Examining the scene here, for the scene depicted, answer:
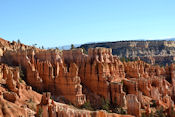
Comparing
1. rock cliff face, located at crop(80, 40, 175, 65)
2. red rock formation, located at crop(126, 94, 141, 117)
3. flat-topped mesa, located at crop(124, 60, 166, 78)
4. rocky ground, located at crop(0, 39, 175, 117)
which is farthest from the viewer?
rock cliff face, located at crop(80, 40, 175, 65)

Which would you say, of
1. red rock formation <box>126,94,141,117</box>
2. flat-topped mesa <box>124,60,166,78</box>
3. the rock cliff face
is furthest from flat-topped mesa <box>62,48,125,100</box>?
the rock cliff face

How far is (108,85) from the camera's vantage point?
4434 cm

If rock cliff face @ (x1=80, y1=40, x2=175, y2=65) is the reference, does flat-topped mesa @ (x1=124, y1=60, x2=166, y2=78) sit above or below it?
below

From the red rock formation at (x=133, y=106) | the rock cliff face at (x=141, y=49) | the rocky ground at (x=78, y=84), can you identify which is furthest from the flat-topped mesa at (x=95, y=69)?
the rock cliff face at (x=141, y=49)

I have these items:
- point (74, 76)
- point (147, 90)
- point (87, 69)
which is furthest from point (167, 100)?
point (74, 76)

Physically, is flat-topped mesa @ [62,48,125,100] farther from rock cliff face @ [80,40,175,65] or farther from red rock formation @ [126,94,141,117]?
rock cliff face @ [80,40,175,65]

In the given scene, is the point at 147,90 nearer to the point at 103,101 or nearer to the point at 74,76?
the point at 103,101

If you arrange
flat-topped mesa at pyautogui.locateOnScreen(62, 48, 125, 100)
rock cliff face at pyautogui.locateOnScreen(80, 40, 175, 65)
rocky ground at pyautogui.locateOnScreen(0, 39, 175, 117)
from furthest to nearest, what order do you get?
rock cliff face at pyautogui.locateOnScreen(80, 40, 175, 65) < flat-topped mesa at pyautogui.locateOnScreen(62, 48, 125, 100) < rocky ground at pyautogui.locateOnScreen(0, 39, 175, 117)

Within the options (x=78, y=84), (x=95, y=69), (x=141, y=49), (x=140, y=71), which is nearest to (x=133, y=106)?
(x=78, y=84)

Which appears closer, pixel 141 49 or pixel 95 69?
pixel 95 69

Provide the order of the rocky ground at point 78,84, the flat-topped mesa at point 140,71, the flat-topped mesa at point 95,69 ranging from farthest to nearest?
the flat-topped mesa at point 140,71 < the flat-topped mesa at point 95,69 < the rocky ground at point 78,84

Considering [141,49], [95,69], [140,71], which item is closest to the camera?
[95,69]

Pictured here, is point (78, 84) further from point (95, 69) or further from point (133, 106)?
point (133, 106)

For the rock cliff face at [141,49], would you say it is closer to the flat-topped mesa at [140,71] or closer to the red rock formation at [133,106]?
the flat-topped mesa at [140,71]
